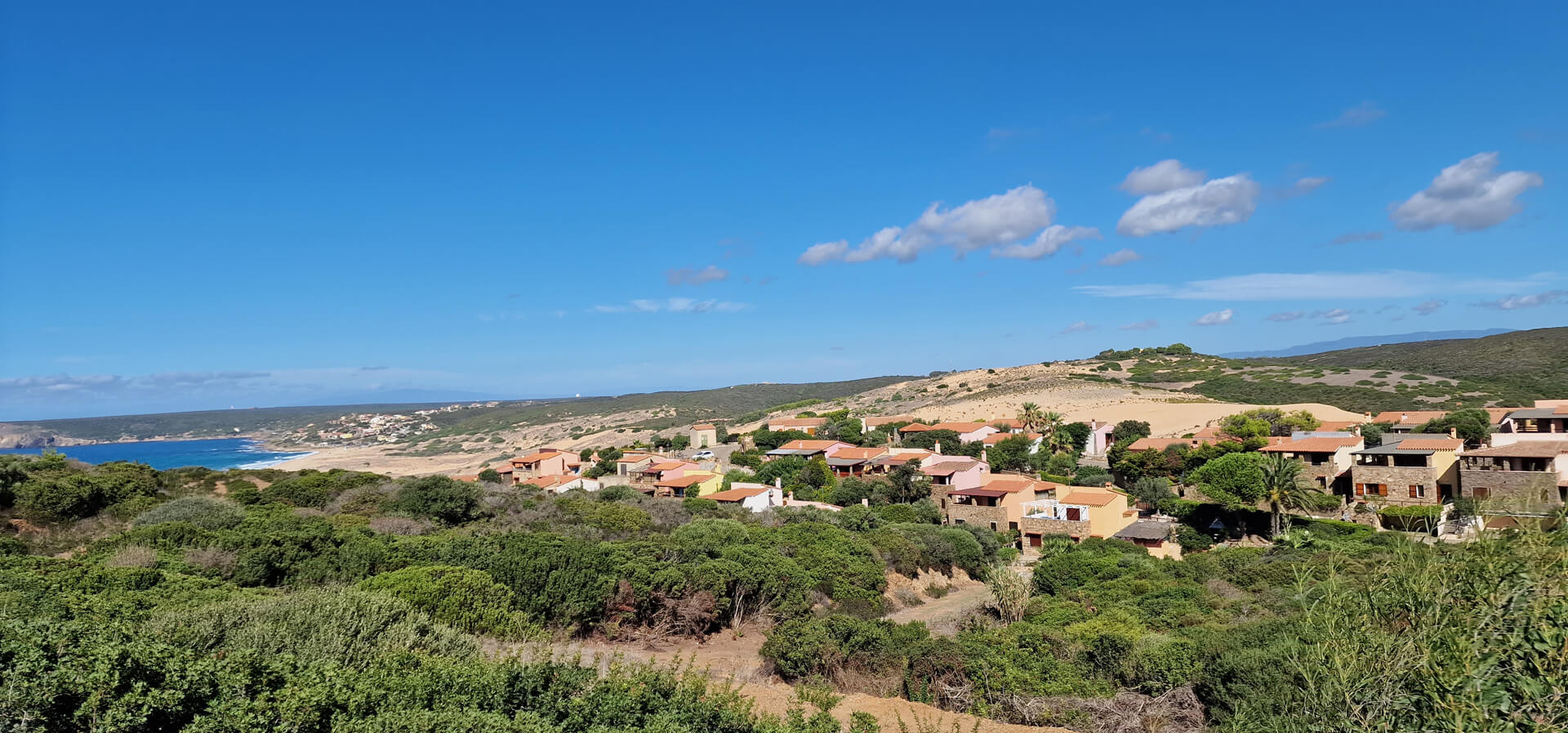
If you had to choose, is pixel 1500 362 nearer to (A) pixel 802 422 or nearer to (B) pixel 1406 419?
(B) pixel 1406 419

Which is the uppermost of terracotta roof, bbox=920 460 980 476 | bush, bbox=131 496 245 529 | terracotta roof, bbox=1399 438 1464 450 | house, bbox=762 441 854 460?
bush, bbox=131 496 245 529

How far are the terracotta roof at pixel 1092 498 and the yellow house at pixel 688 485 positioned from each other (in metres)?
18.6

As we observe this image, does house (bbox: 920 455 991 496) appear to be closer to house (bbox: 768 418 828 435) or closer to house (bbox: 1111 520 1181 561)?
house (bbox: 1111 520 1181 561)

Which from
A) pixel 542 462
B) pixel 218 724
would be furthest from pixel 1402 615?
pixel 542 462

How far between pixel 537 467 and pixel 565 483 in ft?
40.0

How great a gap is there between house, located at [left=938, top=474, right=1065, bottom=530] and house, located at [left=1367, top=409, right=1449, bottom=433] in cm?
2750

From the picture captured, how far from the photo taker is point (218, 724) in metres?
5.81

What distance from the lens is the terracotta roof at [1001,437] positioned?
2248 inches

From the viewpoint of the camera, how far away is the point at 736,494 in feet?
131

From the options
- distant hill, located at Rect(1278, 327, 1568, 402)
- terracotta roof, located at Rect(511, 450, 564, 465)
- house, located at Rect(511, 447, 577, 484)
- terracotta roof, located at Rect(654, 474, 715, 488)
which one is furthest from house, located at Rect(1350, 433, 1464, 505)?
terracotta roof, located at Rect(511, 450, 564, 465)

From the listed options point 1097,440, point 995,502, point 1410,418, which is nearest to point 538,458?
point 995,502

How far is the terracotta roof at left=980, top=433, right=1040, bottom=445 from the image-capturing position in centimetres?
5709

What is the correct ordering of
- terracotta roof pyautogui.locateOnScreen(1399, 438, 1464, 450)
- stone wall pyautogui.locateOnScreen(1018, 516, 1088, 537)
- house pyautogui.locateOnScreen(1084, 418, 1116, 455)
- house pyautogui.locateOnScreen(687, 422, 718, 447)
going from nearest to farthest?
stone wall pyautogui.locateOnScreen(1018, 516, 1088, 537), terracotta roof pyautogui.locateOnScreen(1399, 438, 1464, 450), house pyautogui.locateOnScreen(1084, 418, 1116, 455), house pyautogui.locateOnScreen(687, 422, 718, 447)

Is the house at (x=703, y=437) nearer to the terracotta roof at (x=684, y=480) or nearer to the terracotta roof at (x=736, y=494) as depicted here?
the terracotta roof at (x=684, y=480)
